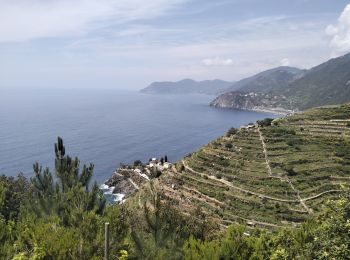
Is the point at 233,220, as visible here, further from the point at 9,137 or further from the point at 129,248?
the point at 9,137

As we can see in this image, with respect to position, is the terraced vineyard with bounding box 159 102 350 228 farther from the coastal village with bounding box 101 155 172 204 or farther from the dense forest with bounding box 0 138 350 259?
the dense forest with bounding box 0 138 350 259

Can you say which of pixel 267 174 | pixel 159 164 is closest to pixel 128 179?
pixel 159 164

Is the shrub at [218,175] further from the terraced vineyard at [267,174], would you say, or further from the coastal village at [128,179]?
the coastal village at [128,179]

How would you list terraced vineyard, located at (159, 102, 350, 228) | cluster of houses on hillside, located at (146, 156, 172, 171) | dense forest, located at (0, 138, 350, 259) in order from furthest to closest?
cluster of houses on hillside, located at (146, 156, 172, 171) → terraced vineyard, located at (159, 102, 350, 228) → dense forest, located at (0, 138, 350, 259)

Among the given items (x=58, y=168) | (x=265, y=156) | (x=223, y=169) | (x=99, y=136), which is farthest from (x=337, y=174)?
(x=99, y=136)

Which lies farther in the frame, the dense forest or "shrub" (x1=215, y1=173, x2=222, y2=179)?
"shrub" (x1=215, y1=173, x2=222, y2=179)

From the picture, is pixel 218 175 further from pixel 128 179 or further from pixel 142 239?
pixel 142 239

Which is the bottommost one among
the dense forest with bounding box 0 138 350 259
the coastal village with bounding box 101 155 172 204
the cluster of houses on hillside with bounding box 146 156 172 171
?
the coastal village with bounding box 101 155 172 204

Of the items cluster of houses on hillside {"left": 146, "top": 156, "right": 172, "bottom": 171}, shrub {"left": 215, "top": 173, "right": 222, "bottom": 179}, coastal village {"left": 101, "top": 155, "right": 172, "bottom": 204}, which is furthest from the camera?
cluster of houses on hillside {"left": 146, "top": 156, "right": 172, "bottom": 171}

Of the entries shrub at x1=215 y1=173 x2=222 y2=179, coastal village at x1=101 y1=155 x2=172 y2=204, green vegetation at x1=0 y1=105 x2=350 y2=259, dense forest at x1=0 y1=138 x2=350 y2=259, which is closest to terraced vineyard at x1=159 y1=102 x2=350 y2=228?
shrub at x1=215 y1=173 x2=222 y2=179
